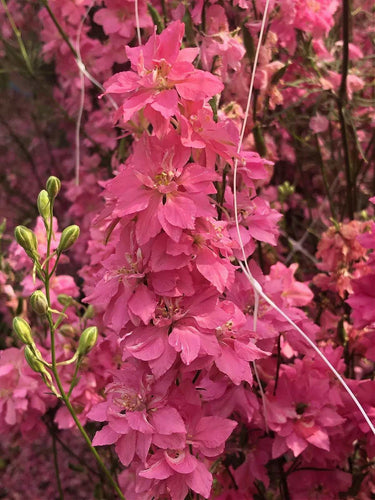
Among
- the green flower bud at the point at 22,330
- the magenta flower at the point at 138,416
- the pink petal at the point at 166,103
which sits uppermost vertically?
the pink petal at the point at 166,103

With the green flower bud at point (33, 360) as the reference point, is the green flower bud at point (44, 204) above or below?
above

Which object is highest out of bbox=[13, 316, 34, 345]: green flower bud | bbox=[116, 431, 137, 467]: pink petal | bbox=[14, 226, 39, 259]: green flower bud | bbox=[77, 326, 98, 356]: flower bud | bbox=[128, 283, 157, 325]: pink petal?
bbox=[14, 226, 39, 259]: green flower bud

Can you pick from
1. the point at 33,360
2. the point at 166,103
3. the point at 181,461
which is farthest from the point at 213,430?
the point at 166,103

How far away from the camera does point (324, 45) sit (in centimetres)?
109

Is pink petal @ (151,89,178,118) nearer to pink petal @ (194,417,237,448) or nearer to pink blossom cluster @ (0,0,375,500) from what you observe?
pink blossom cluster @ (0,0,375,500)

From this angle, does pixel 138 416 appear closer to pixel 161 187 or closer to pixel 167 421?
pixel 167 421

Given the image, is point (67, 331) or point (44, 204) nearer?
point (44, 204)

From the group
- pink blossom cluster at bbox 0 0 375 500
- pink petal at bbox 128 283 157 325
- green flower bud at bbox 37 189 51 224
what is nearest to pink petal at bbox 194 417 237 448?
pink blossom cluster at bbox 0 0 375 500

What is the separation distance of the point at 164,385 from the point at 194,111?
24cm

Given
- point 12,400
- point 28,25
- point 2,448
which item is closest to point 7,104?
point 28,25

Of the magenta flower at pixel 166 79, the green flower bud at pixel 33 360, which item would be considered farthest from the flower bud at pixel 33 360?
the magenta flower at pixel 166 79

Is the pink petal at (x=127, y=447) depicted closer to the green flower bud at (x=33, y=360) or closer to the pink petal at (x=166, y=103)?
the green flower bud at (x=33, y=360)

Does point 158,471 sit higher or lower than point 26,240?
lower

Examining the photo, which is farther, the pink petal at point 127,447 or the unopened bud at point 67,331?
the unopened bud at point 67,331
